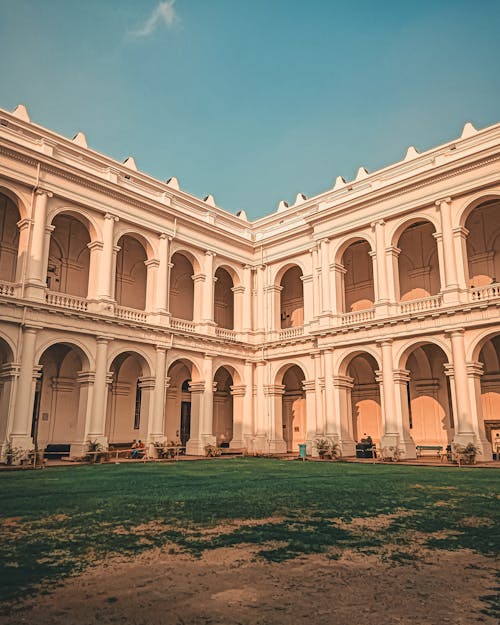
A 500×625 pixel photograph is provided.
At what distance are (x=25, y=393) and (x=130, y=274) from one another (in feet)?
31.2

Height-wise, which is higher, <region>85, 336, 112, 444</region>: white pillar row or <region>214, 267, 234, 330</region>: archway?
<region>214, 267, 234, 330</region>: archway

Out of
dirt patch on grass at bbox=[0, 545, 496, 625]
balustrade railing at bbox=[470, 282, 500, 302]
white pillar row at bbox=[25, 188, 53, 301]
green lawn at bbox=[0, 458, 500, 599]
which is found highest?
white pillar row at bbox=[25, 188, 53, 301]

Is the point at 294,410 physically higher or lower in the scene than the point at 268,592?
higher

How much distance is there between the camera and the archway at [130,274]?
25.4m

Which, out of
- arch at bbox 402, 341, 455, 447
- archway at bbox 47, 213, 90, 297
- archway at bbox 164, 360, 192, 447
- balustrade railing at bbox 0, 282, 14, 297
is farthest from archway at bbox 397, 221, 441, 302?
balustrade railing at bbox 0, 282, 14, 297

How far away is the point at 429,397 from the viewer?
2353 cm

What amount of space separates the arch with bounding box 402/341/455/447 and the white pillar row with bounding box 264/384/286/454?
20.2 feet

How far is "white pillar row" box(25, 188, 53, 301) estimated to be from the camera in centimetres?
1841

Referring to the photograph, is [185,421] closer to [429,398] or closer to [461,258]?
[429,398]

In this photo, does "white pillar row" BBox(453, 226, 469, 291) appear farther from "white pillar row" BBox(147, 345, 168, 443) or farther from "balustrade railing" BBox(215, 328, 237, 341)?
"white pillar row" BBox(147, 345, 168, 443)

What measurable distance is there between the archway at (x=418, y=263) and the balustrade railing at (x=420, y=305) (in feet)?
10.4

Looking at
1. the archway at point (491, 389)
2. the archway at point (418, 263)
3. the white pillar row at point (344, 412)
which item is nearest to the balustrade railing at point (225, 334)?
the white pillar row at point (344, 412)

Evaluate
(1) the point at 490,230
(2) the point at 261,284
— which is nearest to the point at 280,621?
(1) the point at 490,230

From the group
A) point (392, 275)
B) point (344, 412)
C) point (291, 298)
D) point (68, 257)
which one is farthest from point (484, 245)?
point (68, 257)
